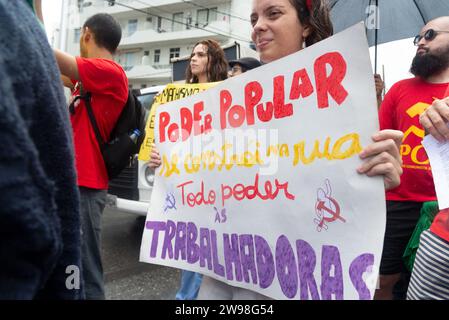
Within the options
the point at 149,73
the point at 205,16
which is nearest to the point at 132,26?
the point at 149,73

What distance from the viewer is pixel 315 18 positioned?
1156 millimetres

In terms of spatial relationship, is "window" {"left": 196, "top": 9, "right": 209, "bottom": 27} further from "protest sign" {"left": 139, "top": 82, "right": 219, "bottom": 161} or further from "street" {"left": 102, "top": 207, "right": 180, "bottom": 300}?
"protest sign" {"left": 139, "top": 82, "right": 219, "bottom": 161}

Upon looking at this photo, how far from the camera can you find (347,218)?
0.86 m

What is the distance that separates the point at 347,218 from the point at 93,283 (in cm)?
149

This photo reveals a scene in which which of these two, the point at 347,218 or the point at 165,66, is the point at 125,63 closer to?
the point at 165,66

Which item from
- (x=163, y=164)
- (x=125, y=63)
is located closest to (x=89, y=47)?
(x=163, y=164)

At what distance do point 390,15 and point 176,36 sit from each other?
2667 centimetres

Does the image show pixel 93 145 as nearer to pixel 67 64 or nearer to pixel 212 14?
pixel 67 64

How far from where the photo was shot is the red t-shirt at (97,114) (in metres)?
1.72

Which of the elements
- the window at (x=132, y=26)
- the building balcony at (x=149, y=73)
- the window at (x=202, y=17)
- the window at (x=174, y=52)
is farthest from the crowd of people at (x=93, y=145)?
the window at (x=132, y=26)

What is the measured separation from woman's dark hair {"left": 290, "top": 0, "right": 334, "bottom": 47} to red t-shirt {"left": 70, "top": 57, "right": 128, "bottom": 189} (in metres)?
1.04

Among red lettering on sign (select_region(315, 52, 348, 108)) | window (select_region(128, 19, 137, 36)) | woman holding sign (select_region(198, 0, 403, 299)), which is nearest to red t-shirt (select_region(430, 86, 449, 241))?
red lettering on sign (select_region(315, 52, 348, 108))

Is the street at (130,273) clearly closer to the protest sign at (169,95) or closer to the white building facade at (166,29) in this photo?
the protest sign at (169,95)

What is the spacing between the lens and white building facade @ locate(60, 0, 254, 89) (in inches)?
933
